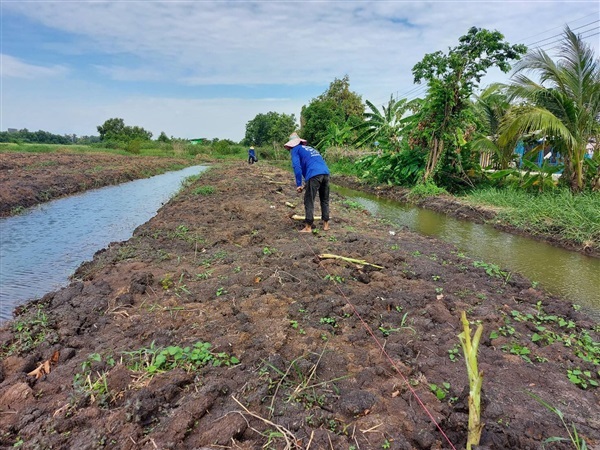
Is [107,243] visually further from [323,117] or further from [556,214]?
[323,117]

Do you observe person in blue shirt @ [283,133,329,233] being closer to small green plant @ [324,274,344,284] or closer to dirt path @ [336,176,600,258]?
small green plant @ [324,274,344,284]

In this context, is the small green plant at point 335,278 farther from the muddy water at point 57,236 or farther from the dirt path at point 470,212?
the dirt path at point 470,212

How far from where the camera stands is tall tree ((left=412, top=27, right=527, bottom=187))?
1183 centimetres

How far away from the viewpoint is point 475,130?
14672 millimetres

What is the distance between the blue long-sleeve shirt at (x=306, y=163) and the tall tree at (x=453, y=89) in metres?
8.68

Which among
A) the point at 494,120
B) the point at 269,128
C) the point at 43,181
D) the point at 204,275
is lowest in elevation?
the point at 204,275

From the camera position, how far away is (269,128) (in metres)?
45.5

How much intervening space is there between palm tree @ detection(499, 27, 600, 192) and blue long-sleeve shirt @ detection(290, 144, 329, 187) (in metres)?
6.18

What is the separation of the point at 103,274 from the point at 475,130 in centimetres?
1447

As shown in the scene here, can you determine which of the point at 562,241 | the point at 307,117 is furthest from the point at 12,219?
the point at 307,117

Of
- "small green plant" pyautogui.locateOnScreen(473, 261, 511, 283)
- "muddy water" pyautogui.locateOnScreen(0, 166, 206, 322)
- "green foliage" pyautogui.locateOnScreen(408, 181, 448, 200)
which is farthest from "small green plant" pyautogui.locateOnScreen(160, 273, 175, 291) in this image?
"green foliage" pyautogui.locateOnScreen(408, 181, 448, 200)

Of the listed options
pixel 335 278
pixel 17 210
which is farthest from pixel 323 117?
pixel 335 278

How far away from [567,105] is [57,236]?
12316mm

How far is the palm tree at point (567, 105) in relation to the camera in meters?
9.24
